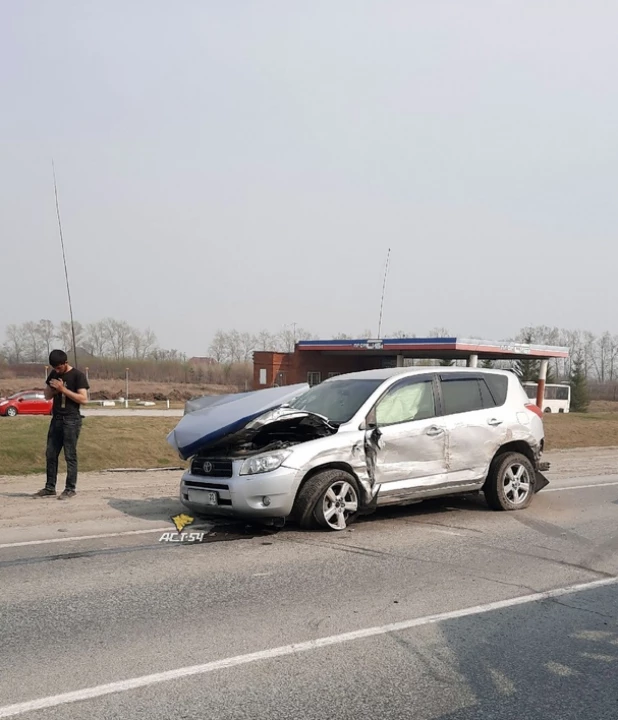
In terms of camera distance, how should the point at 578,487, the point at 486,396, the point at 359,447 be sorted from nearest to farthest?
the point at 359,447
the point at 486,396
the point at 578,487

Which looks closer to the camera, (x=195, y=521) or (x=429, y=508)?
(x=195, y=521)

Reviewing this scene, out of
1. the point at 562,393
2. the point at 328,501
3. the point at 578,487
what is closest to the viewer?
the point at 328,501

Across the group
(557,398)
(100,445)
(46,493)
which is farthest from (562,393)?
(46,493)

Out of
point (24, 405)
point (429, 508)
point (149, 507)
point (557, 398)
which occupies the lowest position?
point (557, 398)

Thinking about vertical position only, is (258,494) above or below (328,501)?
above

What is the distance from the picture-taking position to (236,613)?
4.96m

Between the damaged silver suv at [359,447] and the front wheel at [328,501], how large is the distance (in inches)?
0.4

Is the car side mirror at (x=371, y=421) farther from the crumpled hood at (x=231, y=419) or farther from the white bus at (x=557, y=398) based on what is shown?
the white bus at (x=557, y=398)

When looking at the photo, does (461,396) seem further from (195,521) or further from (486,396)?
(195,521)

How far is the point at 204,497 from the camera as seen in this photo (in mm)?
7590

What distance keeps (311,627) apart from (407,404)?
161 inches

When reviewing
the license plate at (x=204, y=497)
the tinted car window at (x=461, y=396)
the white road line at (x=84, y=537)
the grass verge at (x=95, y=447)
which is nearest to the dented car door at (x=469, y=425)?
the tinted car window at (x=461, y=396)

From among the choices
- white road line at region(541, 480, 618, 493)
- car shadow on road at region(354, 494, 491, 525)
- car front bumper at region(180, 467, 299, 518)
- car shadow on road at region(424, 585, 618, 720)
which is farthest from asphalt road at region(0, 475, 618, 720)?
white road line at region(541, 480, 618, 493)

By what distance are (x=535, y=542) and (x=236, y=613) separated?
380cm
